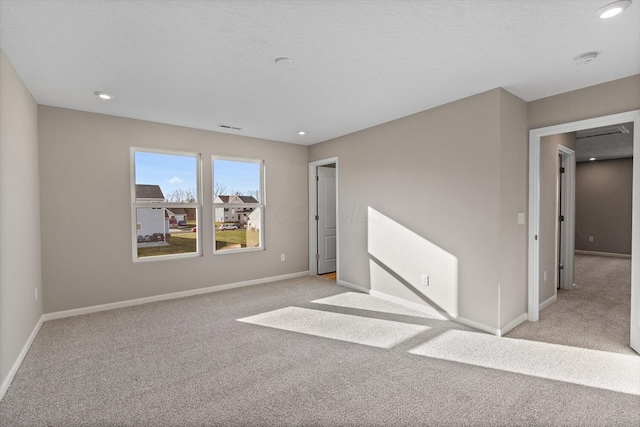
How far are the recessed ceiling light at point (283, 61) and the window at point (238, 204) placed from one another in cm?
266

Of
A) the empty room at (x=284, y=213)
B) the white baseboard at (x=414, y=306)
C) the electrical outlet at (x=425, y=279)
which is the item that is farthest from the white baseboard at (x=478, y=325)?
the electrical outlet at (x=425, y=279)

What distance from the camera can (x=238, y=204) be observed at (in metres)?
5.00

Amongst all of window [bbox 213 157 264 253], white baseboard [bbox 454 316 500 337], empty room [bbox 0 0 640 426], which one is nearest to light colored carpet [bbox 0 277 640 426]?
empty room [bbox 0 0 640 426]

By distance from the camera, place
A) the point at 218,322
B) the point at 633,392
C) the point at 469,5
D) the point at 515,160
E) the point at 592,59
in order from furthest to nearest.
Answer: the point at 218,322 < the point at 515,160 < the point at 592,59 < the point at 633,392 < the point at 469,5

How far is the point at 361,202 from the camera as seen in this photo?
4.67m

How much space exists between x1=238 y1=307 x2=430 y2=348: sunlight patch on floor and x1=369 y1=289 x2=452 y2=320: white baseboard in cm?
39

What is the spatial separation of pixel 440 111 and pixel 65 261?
4.76 meters

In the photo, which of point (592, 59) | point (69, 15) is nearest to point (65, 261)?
point (69, 15)

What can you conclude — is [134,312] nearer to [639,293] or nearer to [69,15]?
[69,15]

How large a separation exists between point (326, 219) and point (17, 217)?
14.1ft

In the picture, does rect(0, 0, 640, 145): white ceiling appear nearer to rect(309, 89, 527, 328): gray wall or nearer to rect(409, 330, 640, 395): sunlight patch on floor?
rect(309, 89, 527, 328): gray wall

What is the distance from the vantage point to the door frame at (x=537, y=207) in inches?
104

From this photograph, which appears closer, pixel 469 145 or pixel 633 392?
pixel 633 392

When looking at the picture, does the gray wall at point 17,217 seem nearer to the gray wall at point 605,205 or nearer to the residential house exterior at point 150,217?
the residential house exterior at point 150,217
